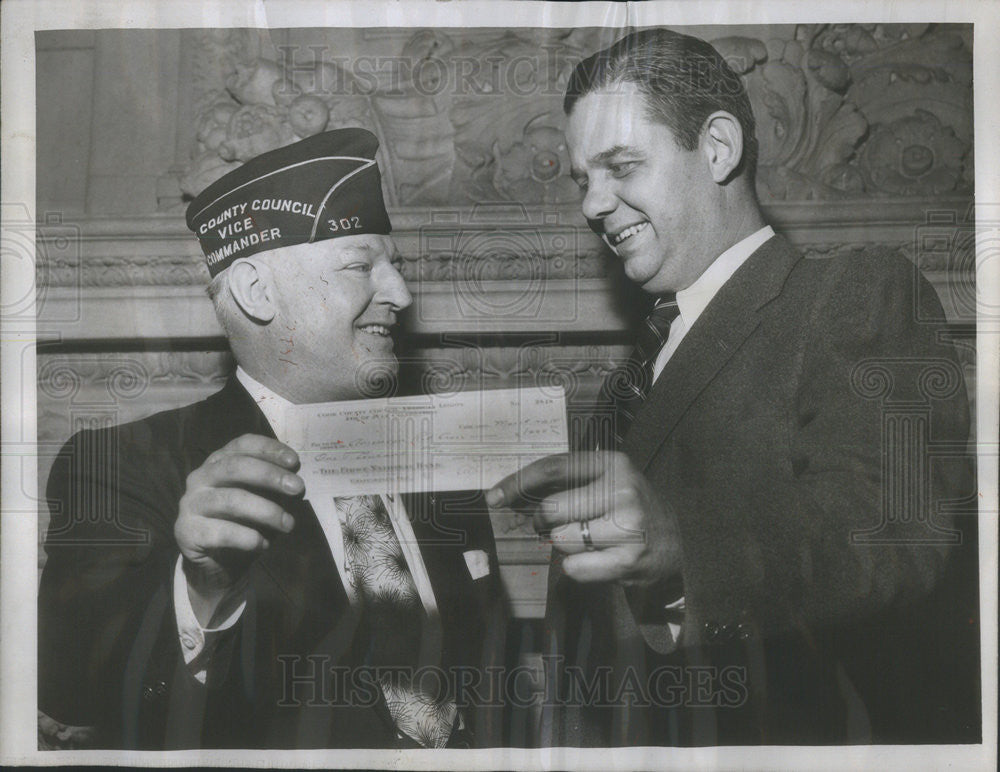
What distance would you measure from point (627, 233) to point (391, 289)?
458 mm

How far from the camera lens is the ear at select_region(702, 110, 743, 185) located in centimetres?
164

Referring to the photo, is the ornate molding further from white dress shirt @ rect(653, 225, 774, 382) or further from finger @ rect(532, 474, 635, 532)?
finger @ rect(532, 474, 635, 532)

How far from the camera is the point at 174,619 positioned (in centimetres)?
167

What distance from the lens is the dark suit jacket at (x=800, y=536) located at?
160 centimetres

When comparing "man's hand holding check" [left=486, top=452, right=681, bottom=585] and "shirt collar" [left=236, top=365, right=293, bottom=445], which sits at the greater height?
"shirt collar" [left=236, top=365, right=293, bottom=445]

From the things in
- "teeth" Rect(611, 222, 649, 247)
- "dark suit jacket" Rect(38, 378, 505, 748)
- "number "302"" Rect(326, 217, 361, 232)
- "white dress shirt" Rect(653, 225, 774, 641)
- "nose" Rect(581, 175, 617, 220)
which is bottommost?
"dark suit jacket" Rect(38, 378, 505, 748)

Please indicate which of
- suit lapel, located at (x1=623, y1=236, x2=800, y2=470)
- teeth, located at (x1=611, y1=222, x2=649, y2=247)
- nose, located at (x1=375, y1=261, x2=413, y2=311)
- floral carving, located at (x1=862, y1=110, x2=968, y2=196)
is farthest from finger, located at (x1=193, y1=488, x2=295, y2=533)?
floral carving, located at (x1=862, y1=110, x2=968, y2=196)

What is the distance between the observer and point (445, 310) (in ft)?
5.49

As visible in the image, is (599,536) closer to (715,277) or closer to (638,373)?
(638,373)

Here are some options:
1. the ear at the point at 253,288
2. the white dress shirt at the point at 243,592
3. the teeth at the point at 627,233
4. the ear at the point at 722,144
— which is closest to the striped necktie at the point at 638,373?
the teeth at the point at 627,233

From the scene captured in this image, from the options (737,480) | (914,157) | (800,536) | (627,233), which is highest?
(914,157)

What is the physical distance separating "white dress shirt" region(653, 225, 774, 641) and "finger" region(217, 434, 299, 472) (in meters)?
0.70

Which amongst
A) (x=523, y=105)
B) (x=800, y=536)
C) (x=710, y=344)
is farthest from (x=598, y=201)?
(x=800, y=536)

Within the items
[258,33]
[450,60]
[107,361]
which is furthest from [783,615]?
[258,33]
